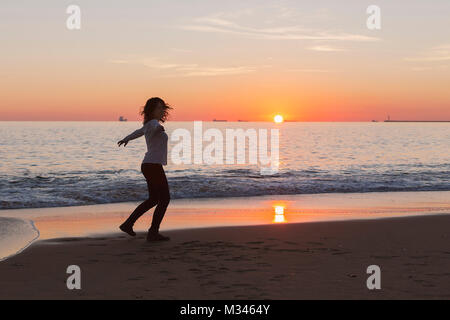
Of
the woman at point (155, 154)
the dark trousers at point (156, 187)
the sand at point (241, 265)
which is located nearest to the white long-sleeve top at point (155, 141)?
the woman at point (155, 154)

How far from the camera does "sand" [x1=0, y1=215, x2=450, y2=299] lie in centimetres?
595

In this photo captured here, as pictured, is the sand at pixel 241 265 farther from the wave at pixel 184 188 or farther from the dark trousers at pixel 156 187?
the wave at pixel 184 188

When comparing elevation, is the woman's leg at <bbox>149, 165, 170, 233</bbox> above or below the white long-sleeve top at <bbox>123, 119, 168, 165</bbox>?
below

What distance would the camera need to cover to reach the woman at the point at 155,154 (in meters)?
8.59

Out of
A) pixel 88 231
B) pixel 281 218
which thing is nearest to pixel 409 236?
pixel 281 218

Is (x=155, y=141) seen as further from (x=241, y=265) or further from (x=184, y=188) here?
(x=184, y=188)

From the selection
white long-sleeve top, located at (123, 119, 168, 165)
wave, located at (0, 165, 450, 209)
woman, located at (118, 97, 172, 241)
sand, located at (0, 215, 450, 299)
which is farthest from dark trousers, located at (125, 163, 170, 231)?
wave, located at (0, 165, 450, 209)

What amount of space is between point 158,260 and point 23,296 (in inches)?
82.0

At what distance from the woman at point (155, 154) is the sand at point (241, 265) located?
583 mm

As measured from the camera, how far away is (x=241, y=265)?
284 inches

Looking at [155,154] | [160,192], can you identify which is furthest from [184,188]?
[155,154]

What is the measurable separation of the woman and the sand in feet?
1.91

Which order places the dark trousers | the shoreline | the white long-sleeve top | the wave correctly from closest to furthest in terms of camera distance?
the white long-sleeve top
the dark trousers
the shoreline
the wave

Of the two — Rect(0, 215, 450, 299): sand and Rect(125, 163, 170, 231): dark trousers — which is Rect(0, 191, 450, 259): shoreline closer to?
Rect(0, 215, 450, 299): sand
